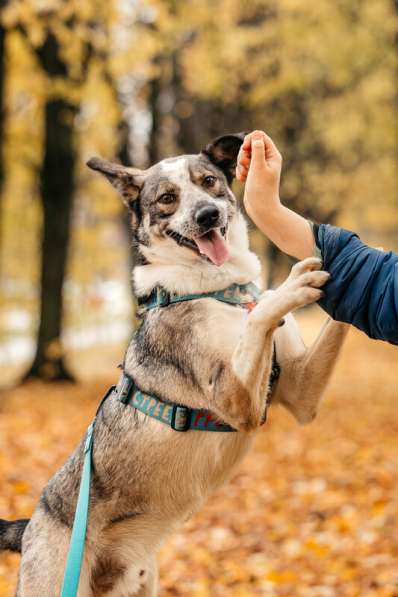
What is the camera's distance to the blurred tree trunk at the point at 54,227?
11383 mm

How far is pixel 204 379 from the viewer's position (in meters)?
2.72

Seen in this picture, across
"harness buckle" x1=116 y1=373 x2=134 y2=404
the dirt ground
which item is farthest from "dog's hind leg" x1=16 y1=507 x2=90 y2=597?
"harness buckle" x1=116 y1=373 x2=134 y2=404

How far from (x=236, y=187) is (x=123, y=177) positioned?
887 centimetres

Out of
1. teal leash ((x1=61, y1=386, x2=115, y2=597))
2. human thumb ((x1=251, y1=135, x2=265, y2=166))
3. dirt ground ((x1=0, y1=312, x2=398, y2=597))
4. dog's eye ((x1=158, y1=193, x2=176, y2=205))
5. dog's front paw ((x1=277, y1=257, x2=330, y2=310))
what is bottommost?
dirt ground ((x1=0, y1=312, x2=398, y2=597))

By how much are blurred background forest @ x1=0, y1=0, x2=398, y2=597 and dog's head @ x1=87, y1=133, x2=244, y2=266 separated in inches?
78.1

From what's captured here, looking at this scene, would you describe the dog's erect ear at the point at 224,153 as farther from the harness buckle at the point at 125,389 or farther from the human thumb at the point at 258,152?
the harness buckle at the point at 125,389

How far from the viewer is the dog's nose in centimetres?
301

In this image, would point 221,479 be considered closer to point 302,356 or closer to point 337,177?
point 302,356

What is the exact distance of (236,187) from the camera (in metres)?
12.0

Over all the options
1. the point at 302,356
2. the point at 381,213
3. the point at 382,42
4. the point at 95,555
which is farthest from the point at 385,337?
the point at 381,213

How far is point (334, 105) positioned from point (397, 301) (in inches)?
561

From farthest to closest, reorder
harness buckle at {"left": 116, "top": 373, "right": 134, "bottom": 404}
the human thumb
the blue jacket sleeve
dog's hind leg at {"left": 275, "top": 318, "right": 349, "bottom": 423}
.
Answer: harness buckle at {"left": 116, "top": 373, "right": 134, "bottom": 404} < dog's hind leg at {"left": 275, "top": 318, "right": 349, "bottom": 423} < the human thumb < the blue jacket sleeve

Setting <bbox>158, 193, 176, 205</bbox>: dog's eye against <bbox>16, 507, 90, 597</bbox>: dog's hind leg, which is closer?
<bbox>16, 507, 90, 597</bbox>: dog's hind leg

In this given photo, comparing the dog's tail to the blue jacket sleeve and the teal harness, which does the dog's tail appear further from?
the blue jacket sleeve
